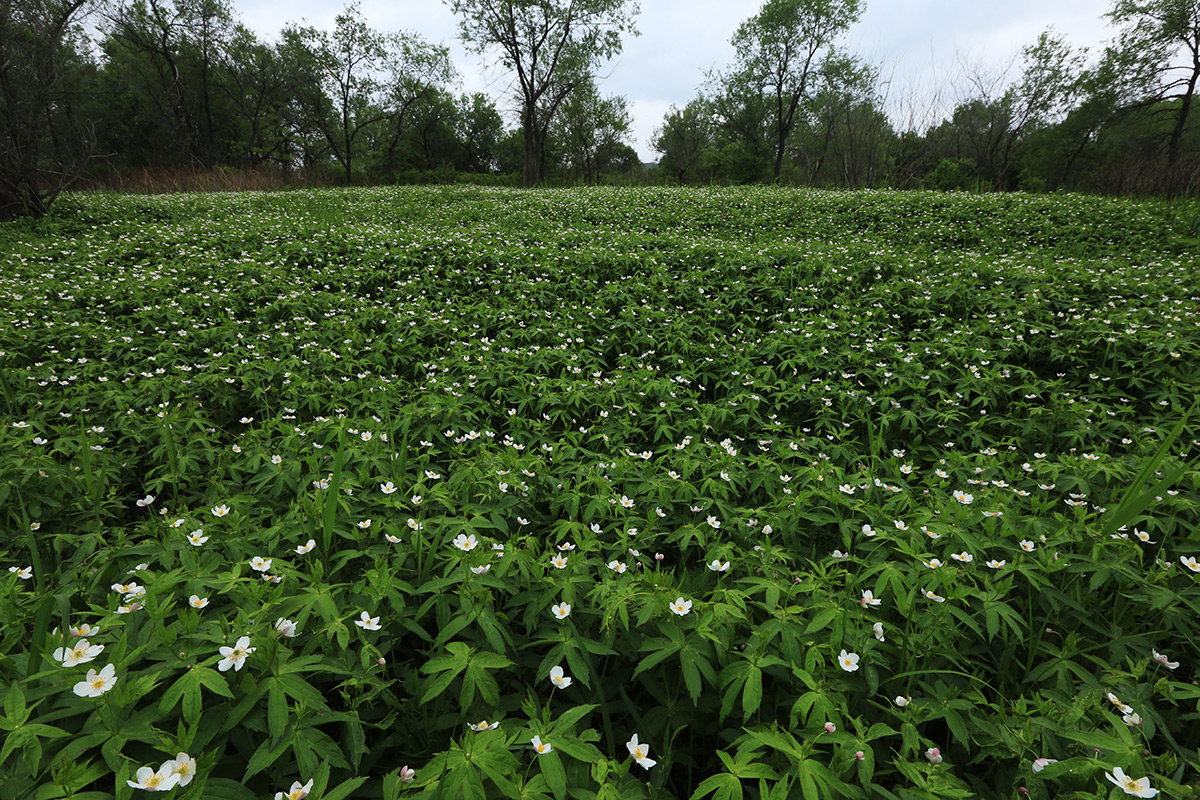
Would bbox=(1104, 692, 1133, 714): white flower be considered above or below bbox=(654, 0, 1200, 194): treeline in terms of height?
below

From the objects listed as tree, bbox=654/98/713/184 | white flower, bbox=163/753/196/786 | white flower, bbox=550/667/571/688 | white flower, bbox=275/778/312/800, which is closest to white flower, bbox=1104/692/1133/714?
white flower, bbox=550/667/571/688

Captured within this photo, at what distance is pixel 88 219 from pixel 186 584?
13487 mm

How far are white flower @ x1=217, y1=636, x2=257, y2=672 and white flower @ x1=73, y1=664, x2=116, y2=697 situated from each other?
23cm

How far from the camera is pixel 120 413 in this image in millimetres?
3541

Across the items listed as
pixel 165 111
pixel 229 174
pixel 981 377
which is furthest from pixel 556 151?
pixel 981 377

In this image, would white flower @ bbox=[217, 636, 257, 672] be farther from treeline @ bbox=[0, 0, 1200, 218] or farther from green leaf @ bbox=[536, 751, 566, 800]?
treeline @ bbox=[0, 0, 1200, 218]

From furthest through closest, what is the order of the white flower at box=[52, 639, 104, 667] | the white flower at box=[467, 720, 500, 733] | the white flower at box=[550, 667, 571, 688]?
1. the white flower at box=[550, 667, 571, 688]
2. the white flower at box=[467, 720, 500, 733]
3. the white flower at box=[52, 639, 104, 667]

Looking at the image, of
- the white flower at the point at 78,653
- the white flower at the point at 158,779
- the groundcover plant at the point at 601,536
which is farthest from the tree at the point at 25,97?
the white flower at the point at 158,779

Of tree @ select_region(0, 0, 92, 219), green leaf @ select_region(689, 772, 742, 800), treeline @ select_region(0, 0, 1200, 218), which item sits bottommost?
green leaf @ select_region(689, 772, 742, 800)

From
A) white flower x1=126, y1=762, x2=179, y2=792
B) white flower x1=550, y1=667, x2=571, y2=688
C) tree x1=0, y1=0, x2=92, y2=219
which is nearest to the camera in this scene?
white flower x1=126, y1=762, x2=179, y2=792

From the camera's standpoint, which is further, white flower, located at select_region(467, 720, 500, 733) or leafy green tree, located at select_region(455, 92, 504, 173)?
leafy green tree, located at select_region(455, 92, 504, 173)

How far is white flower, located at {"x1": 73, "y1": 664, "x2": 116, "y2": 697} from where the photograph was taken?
1.22m

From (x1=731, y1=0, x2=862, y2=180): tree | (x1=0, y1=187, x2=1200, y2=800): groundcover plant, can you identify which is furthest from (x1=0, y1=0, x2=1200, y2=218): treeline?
(x1=0, y1=187, x2=1200, y2=800): groundcover plant

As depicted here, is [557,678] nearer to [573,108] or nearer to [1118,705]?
[1118,705]
